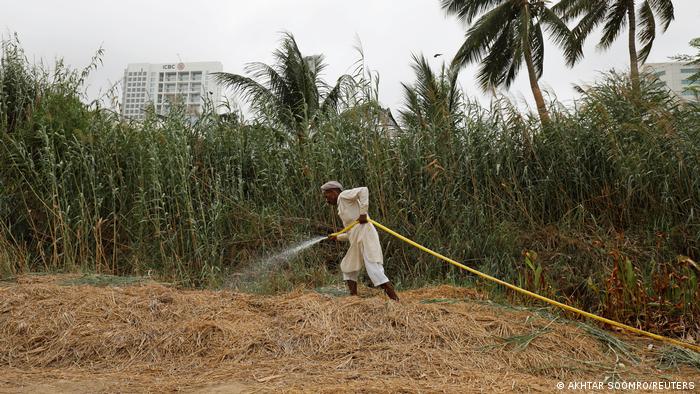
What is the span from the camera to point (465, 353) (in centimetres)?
316

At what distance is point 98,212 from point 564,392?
525cm

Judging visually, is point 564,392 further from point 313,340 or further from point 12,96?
point 12,96

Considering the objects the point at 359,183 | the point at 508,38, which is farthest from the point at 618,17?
the point at 359,183

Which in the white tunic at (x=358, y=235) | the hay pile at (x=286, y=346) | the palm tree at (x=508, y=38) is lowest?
the hay pile at (x=286, y=346)

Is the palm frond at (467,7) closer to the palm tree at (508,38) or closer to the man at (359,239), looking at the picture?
the palm tree at (508,38)

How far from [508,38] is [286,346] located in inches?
483

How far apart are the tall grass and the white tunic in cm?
106

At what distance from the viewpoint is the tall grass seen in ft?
17.7

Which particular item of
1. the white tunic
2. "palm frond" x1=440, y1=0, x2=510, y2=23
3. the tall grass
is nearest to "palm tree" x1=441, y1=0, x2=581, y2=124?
"palm frond" x1=440, y1=0, x2=510, y2=23

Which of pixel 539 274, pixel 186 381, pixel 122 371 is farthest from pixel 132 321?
pixel 539 274

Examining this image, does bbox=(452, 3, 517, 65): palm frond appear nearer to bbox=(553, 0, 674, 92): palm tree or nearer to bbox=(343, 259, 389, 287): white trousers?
bbox=(553, 0, 674, 92): palm tree

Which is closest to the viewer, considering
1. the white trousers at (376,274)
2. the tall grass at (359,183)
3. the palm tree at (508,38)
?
the white trousers at (376,274)

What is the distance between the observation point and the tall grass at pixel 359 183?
17.7 ft

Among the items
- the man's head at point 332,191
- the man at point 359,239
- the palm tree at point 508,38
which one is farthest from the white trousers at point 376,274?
the palm tree at point 508,38
